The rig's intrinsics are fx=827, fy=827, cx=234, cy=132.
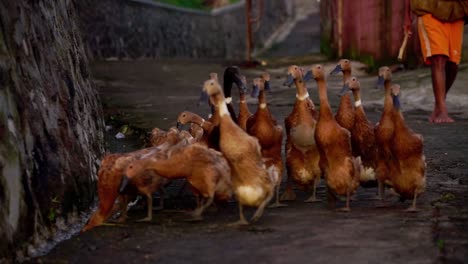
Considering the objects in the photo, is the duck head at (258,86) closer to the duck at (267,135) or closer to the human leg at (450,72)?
the duck at (267,135)

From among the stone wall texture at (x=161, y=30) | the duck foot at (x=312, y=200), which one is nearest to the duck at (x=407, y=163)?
the duck foot at (x=312, y=200)

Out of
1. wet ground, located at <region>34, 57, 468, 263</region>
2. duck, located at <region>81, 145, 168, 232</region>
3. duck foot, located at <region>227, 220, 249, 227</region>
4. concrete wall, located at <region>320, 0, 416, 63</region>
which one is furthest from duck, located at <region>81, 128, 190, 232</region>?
concrete wall, located at <region>320, 0, 416, 63</region>

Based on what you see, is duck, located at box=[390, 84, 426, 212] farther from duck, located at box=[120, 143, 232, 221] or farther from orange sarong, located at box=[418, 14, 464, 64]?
orange sarong, located at box=[418, 14, 464, 64]

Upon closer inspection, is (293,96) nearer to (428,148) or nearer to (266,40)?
(428,148)

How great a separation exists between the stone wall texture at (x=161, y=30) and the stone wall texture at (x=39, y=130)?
1114cm

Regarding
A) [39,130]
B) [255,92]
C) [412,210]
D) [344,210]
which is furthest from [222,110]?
[412,210]

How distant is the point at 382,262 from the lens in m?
4.37

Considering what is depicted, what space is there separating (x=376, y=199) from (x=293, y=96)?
22.2ft

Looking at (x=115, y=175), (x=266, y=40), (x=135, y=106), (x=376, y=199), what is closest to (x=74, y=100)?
(x=115, y=175)

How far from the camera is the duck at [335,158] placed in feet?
19.4

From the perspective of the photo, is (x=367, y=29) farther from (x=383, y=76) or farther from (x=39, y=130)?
(x=39, y=130)

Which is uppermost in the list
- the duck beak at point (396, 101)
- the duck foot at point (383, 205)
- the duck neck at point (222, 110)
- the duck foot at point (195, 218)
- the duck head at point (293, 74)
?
the duck head at point (293, 74)

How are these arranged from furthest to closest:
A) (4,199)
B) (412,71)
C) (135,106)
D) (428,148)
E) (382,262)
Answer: (412,71) → (135,106) → (428,148) → (4,199) → (382,262)

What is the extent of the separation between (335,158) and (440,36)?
14.7 ft
